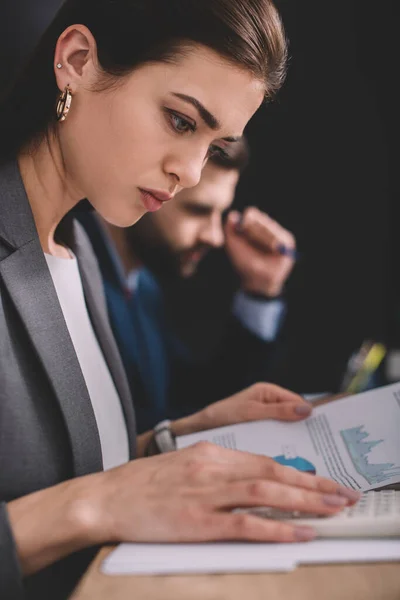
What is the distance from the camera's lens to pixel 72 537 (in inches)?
26.1

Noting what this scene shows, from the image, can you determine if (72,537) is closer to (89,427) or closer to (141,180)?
(89,427)

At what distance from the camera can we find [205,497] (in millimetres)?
654

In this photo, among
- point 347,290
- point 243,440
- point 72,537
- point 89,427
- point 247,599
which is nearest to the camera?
point 247,599

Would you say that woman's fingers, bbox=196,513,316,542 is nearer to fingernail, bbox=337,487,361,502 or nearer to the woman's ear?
fingernail, bbox=337,487,361,502

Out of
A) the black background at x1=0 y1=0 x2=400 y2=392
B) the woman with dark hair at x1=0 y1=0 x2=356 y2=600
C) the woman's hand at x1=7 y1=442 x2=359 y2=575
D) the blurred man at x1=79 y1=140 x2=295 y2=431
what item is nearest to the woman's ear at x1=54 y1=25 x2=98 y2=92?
the woman with dark hair at x1=0 y1=0 x2=356 y2=600

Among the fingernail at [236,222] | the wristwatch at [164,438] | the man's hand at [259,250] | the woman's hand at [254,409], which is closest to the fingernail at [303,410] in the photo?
the woman's hand at [254,409]

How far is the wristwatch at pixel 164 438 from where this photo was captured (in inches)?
45.3

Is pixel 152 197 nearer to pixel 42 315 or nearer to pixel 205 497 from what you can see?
pixel 42 315

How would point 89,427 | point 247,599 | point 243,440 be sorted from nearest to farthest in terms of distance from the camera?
1. point 247,599
2. point 89,427
3. point 243,440

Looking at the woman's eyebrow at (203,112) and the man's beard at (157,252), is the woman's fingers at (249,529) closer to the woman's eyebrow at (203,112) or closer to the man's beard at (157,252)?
the woman's eyebrow at (203,112)

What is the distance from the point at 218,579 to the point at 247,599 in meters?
0.04

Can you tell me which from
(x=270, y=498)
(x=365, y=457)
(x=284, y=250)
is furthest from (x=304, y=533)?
(x=284, y=250)

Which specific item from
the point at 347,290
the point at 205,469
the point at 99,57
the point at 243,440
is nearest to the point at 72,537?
the point at 205,469

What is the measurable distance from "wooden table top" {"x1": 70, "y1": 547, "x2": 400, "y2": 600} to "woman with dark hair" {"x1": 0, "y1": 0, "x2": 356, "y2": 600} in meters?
0.05
